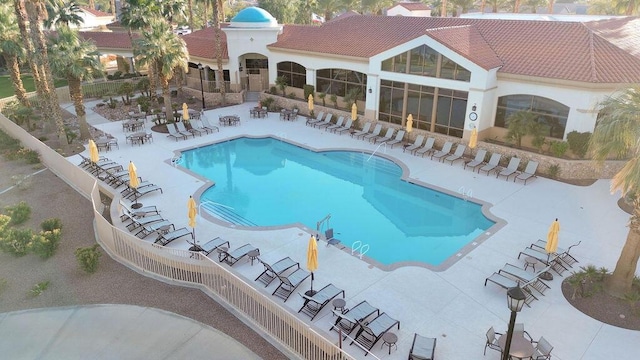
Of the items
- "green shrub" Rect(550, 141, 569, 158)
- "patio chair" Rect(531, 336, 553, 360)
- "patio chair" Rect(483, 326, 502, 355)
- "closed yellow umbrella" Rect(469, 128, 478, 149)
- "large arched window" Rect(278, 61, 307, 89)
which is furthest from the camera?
"large arched window" Rect(278, 61, 307, 89)

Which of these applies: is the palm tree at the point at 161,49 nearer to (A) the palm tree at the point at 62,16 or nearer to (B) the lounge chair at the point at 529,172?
(A) the palm tree at the point at 62,16

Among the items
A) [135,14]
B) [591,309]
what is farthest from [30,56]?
[591,309]

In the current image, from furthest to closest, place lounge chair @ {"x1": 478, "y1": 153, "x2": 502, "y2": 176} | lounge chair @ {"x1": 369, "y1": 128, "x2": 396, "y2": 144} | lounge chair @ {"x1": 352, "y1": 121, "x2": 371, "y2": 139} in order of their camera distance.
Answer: lounge chair @ {"x1": 352, "y1": 121, "x2": 371, "y2": 139}, lounge chair @ {"x1": 369, "y1": 128, "x2": 396, "y2": 144}, lounge chair @ {"x1": 478, "y1": 153, "x2": 502, "y2": 176}

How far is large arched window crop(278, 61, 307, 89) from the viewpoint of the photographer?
108 feet

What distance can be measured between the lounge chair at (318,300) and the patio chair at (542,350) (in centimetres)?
475

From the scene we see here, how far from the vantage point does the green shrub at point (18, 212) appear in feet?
52.5

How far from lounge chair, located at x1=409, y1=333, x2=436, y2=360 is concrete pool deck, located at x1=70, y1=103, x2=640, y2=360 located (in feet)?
1.43

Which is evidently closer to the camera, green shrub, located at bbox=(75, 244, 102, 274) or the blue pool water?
green shrub, located at bbox=(75, 244, 102, 274)

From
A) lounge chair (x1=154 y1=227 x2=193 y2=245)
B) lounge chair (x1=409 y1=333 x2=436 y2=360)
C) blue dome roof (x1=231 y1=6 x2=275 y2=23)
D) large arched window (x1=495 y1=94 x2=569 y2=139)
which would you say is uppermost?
blue dome roof (x1=231 y1=6 x2=275 y2=23)

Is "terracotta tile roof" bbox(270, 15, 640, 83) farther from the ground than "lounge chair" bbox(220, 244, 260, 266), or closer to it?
farther from the ground

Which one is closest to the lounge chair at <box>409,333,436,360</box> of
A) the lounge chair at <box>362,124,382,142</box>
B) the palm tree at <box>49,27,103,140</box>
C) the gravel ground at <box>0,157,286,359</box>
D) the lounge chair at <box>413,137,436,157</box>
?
the gravel ground at <box>0,157,286,359</box>

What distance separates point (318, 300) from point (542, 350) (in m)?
5.36

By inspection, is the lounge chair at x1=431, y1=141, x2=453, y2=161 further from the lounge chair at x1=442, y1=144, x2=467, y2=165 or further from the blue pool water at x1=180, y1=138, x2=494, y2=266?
the blue pool water at x1=180, y1=138, x2=494, y2=266

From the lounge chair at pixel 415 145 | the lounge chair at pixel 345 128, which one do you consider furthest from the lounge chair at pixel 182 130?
the lounge chair at pixel 415 145
